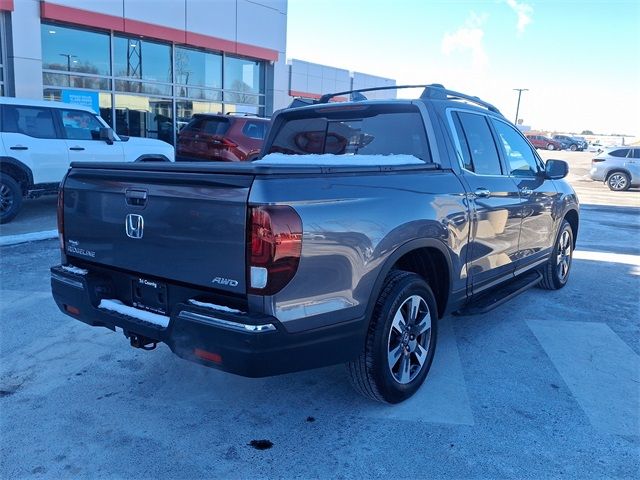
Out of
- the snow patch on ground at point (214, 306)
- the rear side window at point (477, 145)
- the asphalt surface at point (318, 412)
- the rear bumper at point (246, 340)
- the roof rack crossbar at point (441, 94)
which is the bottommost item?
the asphalt surface at point (318, 412)

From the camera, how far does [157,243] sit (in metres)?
2.95

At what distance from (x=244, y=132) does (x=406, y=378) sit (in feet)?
33.2

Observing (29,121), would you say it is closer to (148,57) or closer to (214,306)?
(148,57)

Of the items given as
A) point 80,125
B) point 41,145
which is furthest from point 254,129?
point 41,145

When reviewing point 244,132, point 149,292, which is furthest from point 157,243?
point 244,132

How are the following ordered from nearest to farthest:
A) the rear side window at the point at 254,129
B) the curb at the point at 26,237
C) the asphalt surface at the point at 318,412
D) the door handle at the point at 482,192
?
the asphalt surface at the point at 318,412 < the door handle at the point at 482,192 < the curb at the point at 26,237 < the rear side window at the point at 254,129

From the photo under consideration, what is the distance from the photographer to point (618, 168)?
20.9m

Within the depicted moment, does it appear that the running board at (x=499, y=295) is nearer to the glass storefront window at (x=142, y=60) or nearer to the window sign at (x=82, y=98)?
the window sign at (x=82, y=98)

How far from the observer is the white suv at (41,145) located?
8758mm

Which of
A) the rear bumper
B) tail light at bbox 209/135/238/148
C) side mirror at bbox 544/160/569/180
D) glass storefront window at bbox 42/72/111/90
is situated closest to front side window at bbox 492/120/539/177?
side mirror at bbox 544/160/569/180

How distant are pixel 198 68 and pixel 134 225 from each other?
15.7 m

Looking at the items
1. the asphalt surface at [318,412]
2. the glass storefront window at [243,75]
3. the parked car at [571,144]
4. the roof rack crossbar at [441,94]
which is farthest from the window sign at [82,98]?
the parked car at [571,144]

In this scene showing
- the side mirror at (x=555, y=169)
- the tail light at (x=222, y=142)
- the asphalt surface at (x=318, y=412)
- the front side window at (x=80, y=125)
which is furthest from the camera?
the tail light at (x=222, y=142)

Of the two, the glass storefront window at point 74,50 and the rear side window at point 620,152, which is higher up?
the glass storefront window at point 74,50
